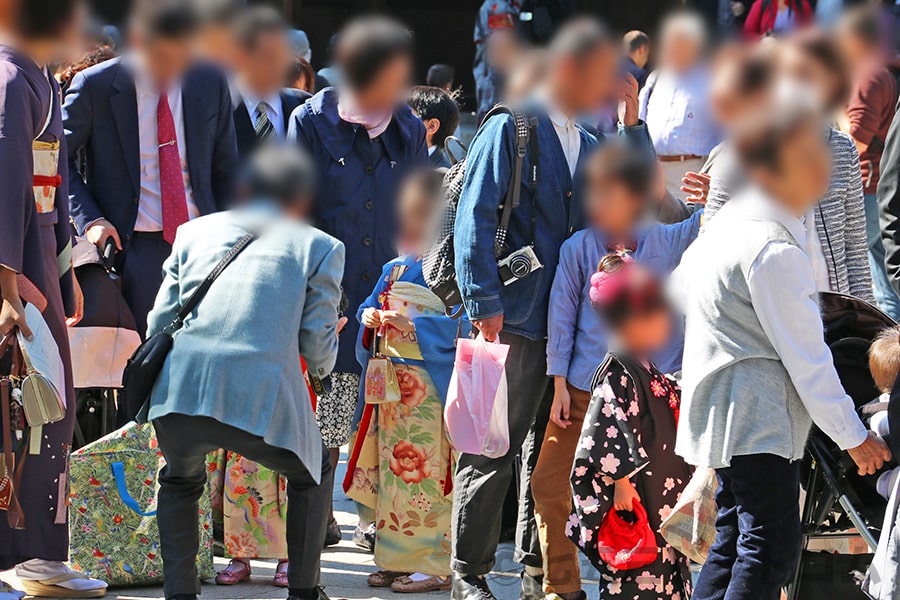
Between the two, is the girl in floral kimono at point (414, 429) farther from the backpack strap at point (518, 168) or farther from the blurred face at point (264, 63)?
the blurred face at point (264, 63)

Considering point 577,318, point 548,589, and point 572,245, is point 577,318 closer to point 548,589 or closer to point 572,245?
point 572,245

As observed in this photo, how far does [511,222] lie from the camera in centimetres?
382

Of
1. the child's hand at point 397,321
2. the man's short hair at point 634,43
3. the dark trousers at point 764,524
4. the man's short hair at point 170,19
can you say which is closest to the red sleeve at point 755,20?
the man's short hair at point 634,43

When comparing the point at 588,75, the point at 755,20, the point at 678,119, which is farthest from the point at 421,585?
the point at 755,20

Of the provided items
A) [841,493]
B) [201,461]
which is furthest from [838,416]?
[201,461]

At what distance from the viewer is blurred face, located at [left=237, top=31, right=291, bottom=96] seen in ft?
15.6

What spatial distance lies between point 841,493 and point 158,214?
8.27 feet

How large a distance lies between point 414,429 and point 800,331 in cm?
170

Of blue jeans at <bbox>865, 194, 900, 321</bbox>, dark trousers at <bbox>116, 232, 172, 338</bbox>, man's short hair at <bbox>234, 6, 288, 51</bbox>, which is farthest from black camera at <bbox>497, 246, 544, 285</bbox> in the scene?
blue jeans at <bbox>865, 194, 900, 321</bbox>

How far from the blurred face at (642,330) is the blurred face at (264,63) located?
1.95 m

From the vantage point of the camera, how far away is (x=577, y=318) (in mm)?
3836

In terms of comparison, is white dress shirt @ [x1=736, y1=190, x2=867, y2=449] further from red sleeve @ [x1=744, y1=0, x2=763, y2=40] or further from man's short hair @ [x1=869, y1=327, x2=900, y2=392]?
red sleeve @ [x1=744, y1=0, x2=763, y2=40]

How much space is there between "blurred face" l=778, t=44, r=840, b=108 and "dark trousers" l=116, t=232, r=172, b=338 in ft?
7.20

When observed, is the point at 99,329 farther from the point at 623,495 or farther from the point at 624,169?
the point at 623,495
